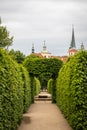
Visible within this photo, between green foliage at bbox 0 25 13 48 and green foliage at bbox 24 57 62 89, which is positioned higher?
green foliage at bbox 0 25 13 48

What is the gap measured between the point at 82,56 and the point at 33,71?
50.9ft

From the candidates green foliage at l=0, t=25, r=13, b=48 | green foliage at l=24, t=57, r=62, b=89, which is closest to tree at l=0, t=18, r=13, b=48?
green foliage at l=0, t=25, r=13, b=48

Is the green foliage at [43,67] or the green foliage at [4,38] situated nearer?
the green foliage at [43,67]

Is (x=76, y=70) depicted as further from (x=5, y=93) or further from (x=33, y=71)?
(x=33, y=71)

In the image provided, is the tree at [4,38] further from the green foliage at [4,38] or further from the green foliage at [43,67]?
the green foliage at [43,67]

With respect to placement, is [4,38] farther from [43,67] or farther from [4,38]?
[43,67]

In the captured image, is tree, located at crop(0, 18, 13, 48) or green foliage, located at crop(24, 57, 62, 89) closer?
green foliage, located at crop(24, 57, 62, 89)

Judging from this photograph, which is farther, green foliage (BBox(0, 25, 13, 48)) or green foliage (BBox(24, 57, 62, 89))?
green foliage (BBox(0, 25, 13, 48))

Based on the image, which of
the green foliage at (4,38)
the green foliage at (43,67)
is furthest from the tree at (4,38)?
the green foliage at (43,67)

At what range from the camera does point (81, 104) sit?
1287cm

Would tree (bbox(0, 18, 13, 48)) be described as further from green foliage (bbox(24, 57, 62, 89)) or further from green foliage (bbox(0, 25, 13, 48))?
green foliage (bbox(24, 57, 62, 89))

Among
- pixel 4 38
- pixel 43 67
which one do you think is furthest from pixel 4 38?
pixel 43 67

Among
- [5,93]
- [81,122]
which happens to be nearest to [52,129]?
[81,122]

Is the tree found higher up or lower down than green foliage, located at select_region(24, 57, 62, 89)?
higher up
